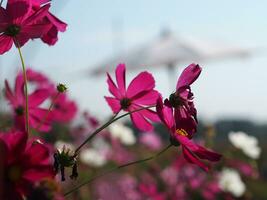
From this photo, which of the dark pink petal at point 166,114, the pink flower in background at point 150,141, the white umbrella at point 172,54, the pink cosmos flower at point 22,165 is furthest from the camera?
the white umbrella at point 172,54

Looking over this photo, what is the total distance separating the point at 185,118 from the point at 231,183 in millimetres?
1979

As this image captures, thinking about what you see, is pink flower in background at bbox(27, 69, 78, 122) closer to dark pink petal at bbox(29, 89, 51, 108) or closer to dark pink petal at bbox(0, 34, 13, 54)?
dark pink petal at bbox(29, 89, 51, 108)

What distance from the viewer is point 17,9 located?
0.72 m

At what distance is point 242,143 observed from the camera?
2559mm

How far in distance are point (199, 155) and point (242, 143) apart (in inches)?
74.8

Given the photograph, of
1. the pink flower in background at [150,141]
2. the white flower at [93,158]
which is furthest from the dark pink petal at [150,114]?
the pink flower in background at [150,141]

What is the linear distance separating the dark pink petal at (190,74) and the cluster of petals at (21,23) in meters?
0.16

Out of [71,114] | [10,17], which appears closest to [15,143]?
[10,17]

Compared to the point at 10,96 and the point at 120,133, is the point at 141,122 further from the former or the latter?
the point at 120,133

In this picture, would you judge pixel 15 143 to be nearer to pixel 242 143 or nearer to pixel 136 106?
pixel 136 106

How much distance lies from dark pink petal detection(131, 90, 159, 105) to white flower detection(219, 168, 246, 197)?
179cm

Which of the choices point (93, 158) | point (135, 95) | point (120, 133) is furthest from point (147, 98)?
point (93, 158)

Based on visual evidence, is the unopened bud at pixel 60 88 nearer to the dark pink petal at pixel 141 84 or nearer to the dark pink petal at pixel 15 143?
the dark pink petal at pixel 141 84

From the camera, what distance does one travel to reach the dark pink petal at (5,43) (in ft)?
2.45
